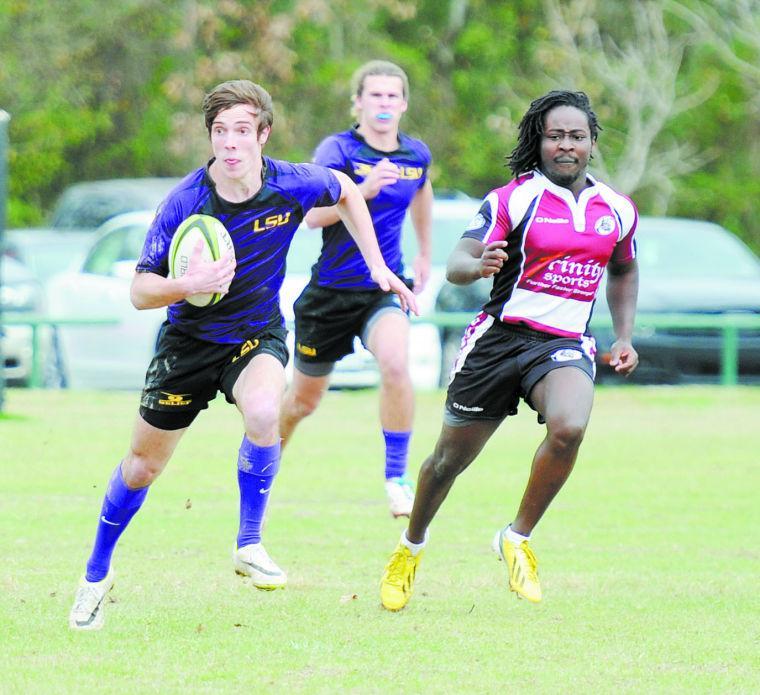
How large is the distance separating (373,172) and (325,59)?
20091 mm

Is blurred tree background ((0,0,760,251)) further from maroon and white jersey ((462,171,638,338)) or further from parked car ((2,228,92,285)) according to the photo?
maroon and white jersey ((462,171,638,338))

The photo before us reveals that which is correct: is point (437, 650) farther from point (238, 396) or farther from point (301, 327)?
point (301, 327)

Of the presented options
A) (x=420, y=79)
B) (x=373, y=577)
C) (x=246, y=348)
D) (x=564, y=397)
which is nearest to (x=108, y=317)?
(x=373, y=577)

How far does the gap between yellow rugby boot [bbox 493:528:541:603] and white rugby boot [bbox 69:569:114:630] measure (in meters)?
1.50

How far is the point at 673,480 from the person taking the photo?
35.1 feet

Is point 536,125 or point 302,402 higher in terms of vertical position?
point 536,125

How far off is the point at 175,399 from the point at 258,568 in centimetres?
71

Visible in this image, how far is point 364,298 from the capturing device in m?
9.09

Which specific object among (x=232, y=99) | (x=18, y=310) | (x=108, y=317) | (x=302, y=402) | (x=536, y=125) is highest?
(x=232, y=99)

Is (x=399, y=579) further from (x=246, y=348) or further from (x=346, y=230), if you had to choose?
(x=346, y=230)

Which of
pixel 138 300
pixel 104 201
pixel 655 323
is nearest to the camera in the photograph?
pixel 138 300

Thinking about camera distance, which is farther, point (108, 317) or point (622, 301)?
point (108, 317)

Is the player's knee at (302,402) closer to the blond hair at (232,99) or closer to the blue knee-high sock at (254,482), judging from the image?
the blue knee-high sock at (254,482)

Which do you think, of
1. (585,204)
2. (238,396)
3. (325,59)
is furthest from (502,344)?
(325,59)
